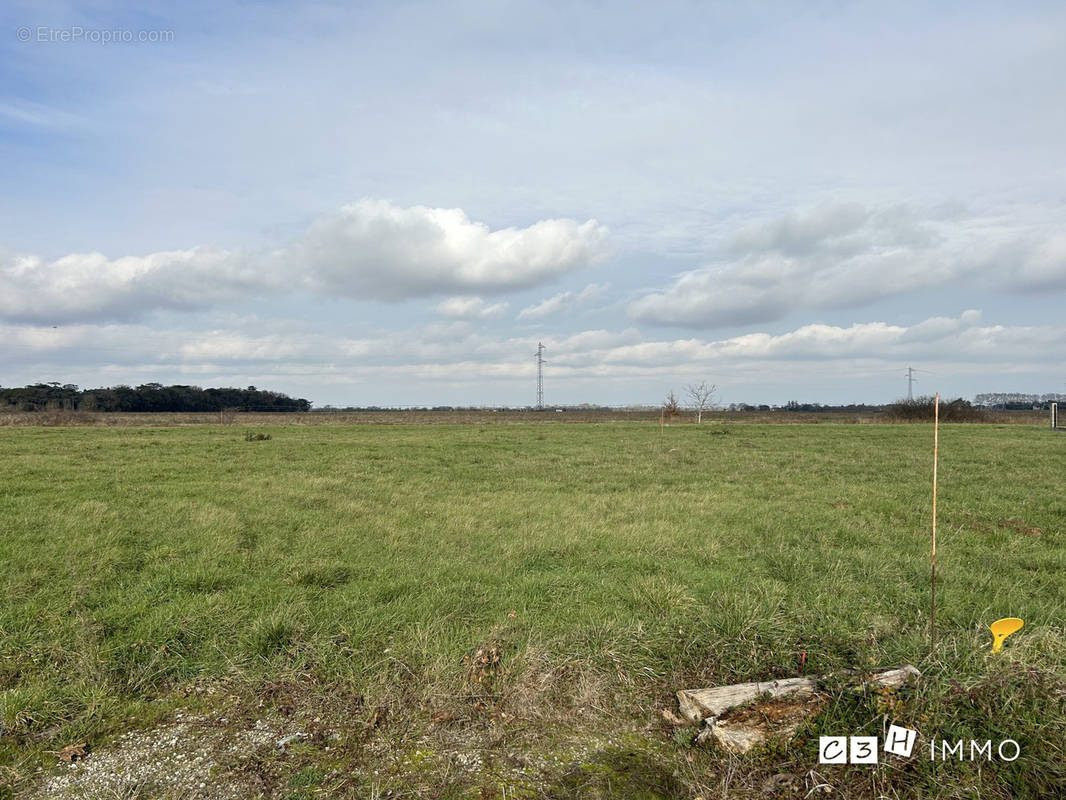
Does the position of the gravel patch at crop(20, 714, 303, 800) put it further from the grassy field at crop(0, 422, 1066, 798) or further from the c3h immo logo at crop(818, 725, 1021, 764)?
the c3h immo logo at crop(818, 725, 1021, 764)

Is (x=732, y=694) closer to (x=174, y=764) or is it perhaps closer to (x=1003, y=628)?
(x=1003, y=628)

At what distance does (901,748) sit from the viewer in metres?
3.60

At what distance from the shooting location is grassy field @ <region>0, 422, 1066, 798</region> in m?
3.73

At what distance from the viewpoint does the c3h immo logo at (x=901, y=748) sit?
350 cm

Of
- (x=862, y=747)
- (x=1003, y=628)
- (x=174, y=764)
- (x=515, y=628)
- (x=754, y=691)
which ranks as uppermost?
(x=1003, y=628)

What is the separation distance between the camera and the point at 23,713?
434 centimetres

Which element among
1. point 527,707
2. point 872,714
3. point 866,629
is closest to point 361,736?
point 527,707

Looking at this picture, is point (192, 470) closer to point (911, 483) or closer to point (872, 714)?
point (872, 714)

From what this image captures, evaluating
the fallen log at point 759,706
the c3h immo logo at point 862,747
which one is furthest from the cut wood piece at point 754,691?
the c3h immo logo at point 862,747

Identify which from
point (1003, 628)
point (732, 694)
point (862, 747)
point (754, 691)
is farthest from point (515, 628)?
point (1003, 628)

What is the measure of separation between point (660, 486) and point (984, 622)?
9.38m

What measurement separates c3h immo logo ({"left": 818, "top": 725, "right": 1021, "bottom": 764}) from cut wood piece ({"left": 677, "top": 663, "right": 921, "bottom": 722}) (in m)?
0.34

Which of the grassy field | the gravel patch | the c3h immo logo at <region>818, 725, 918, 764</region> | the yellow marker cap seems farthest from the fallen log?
the gravel patch

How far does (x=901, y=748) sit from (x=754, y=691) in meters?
0.88
